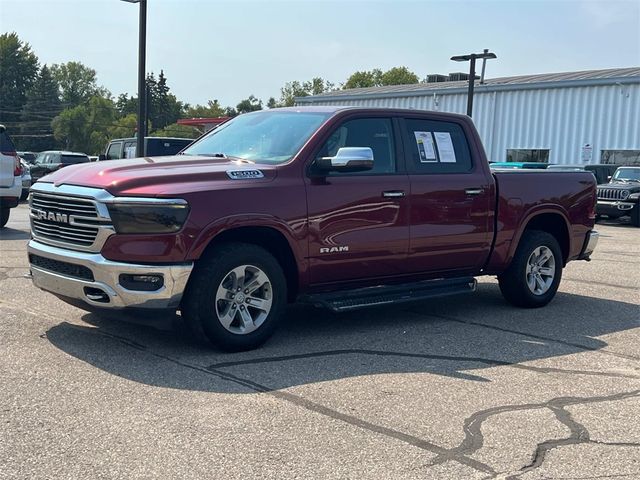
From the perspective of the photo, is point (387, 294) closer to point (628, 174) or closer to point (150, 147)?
point (150, 147)

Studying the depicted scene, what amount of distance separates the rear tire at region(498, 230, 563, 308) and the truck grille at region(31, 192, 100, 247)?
4431 mm

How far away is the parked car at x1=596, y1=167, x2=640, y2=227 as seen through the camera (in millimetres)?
21734

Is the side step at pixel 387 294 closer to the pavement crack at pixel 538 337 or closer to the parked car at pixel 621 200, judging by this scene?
the pavement crack at pixel 538 337

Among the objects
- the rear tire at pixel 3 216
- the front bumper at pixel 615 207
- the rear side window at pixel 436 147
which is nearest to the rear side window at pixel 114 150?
the rear tire at pixel 3 216

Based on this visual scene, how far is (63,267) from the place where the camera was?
18.9 feet

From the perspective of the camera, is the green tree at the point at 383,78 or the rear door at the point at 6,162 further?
the green tree at the point at 383,78

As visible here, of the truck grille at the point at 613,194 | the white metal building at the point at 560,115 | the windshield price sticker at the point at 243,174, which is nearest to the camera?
the windshield price sticker at the point at 243,174

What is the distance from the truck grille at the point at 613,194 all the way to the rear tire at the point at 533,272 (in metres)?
14.7

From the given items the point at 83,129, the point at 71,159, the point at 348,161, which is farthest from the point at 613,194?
the point at 83,129

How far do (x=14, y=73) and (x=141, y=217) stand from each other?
11328cm

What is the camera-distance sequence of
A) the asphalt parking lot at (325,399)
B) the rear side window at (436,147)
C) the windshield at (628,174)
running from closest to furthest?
the asphalt parking lot at (325,399) → the rear side window at (436,147) → the windshield at (628,174)

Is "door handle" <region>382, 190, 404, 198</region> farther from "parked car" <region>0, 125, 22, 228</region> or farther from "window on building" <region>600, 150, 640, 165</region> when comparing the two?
"window on building" <region>600, 150, 640, 165</region>

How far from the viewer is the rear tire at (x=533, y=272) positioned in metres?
8.09

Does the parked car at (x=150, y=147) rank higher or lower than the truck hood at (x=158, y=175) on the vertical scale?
higher
